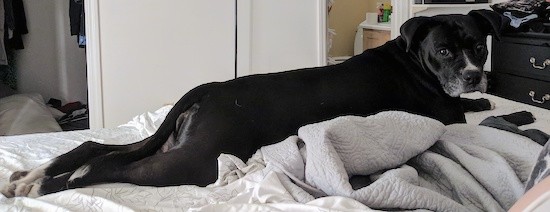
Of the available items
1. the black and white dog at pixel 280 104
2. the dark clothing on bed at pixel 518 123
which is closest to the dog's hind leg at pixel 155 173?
the black and white dog at pixel 280 104

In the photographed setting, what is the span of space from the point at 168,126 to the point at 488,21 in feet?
3.32

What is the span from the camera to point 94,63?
3.23 metres

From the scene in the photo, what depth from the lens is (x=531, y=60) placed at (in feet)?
9.83

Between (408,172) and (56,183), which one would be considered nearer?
(408,172)

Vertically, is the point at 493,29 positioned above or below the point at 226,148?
above

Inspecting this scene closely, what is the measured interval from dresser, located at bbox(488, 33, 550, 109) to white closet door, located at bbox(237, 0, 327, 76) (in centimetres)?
110

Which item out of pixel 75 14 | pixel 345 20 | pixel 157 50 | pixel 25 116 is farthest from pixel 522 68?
pixel 25 116

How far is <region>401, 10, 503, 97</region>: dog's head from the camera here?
1677 millimetres

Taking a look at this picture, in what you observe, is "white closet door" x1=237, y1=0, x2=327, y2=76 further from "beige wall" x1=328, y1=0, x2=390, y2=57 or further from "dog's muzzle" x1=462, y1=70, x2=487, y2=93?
"dog's muzzle" x1=462, y1=70, x2=487, y2=93

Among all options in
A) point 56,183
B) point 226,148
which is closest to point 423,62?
point 226,148

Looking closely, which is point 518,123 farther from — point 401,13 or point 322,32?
point 401,13

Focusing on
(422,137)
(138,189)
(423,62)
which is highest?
(423,62)

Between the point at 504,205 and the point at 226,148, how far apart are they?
0.61 metres

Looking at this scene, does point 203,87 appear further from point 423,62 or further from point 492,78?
point 492,78
